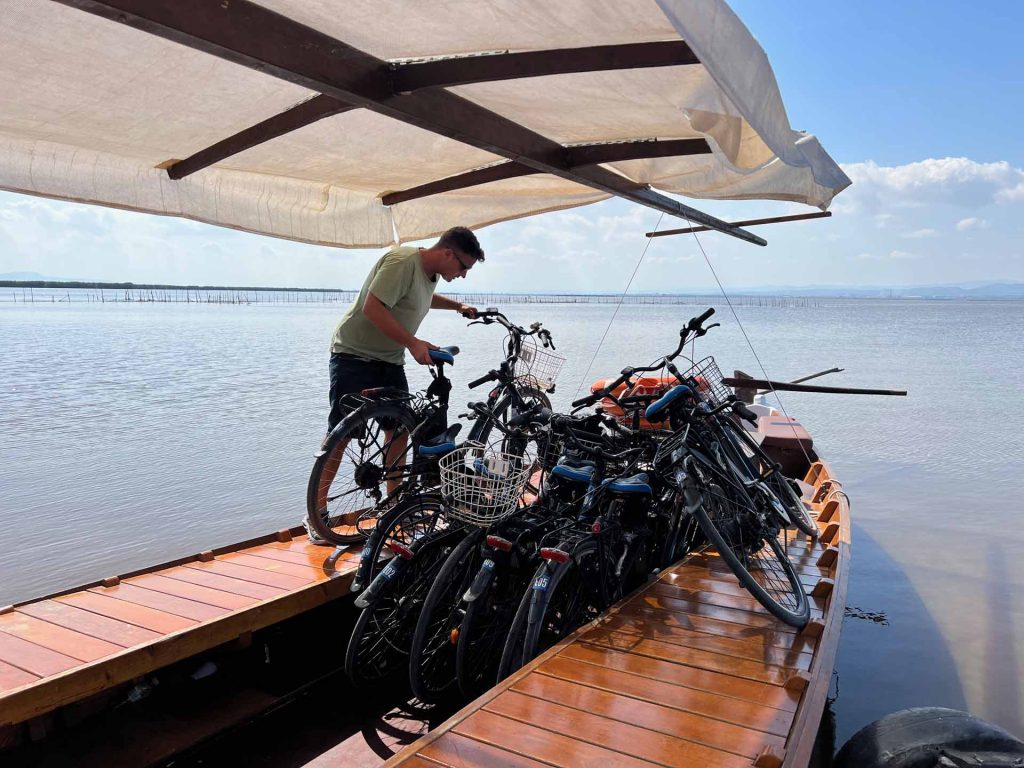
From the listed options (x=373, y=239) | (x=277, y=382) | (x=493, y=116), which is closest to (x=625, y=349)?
(x=277, y=382)

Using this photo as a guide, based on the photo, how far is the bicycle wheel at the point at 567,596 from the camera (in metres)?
2.94

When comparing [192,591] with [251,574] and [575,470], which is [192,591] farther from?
[575,470]

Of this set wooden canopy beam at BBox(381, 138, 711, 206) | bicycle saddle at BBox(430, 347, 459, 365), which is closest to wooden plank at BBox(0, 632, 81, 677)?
bicycle saddle at BBox(430, 347, 459, 365)

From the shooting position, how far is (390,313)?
4.21 m

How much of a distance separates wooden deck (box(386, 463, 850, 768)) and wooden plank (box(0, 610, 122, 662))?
153 centimetres

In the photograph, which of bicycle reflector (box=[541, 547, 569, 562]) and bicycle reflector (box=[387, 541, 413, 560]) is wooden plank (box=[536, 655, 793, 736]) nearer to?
bicycle reflector (box=[541, 547, 569, 562])

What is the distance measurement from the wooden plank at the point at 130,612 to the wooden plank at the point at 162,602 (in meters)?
0.03

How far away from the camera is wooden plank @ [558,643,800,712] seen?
2.66 m

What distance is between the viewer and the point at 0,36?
2.70m

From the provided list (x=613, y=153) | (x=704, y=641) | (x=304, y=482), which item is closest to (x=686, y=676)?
(x=704, y=641)

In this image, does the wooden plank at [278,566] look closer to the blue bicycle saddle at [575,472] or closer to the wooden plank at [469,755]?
the blue bicycle saddle at [575,472]

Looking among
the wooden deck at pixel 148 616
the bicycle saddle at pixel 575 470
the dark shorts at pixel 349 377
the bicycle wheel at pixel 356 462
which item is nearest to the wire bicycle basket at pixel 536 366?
the dark shorts at pixel 349 377

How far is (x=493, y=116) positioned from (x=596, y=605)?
2.47m

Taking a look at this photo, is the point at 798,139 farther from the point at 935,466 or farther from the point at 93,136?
the point at 935,466
